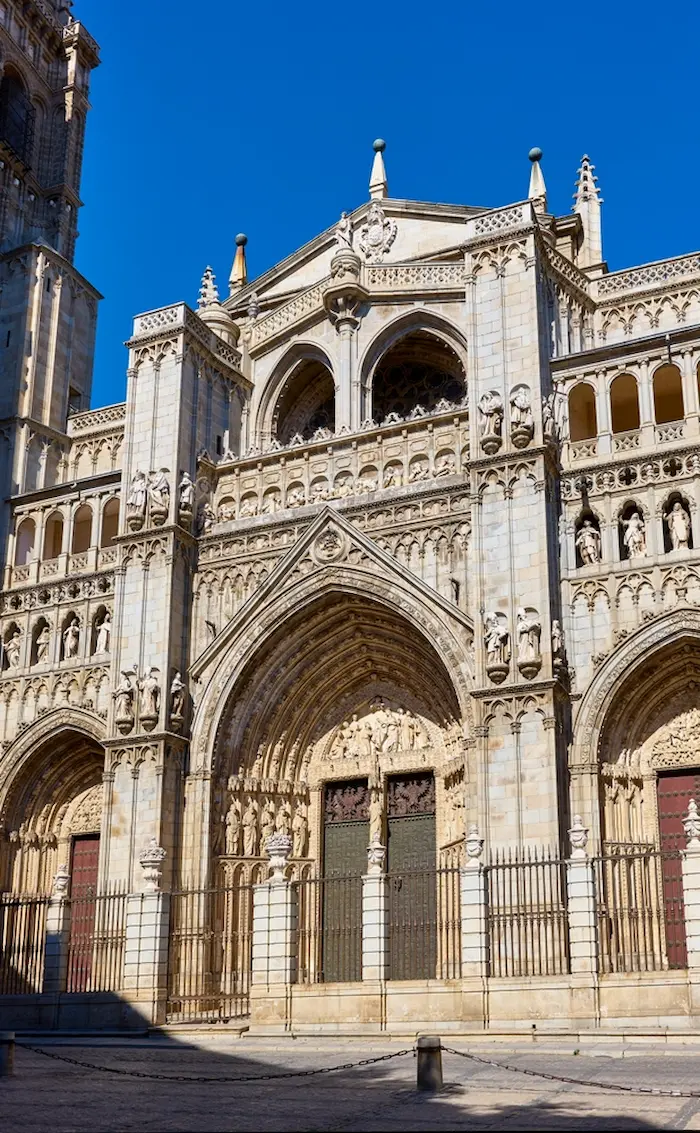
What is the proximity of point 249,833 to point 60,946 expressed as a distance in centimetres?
421

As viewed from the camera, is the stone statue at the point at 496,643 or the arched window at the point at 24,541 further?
the arched window at the point at 24,541

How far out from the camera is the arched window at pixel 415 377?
2991cm

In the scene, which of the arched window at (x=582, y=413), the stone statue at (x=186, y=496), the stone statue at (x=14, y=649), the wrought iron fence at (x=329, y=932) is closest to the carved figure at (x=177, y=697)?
the stone statue at (x=186, y=496)

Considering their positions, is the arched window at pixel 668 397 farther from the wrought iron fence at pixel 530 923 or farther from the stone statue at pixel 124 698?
the stone statue at pixel 124 698

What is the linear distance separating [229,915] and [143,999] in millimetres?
2735

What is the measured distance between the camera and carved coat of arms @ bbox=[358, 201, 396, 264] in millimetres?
31562

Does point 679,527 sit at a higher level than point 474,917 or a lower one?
higher

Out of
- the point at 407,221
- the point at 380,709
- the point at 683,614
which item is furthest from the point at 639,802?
the point at 407,221

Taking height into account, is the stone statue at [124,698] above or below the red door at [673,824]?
above

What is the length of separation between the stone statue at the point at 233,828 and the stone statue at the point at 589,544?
818 centimetres

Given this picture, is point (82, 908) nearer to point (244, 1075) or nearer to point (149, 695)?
point (149, 695)

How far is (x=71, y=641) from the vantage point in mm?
28875

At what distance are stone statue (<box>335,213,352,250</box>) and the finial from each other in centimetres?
310

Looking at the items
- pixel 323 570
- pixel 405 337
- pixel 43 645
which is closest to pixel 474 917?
pixel 323 570
